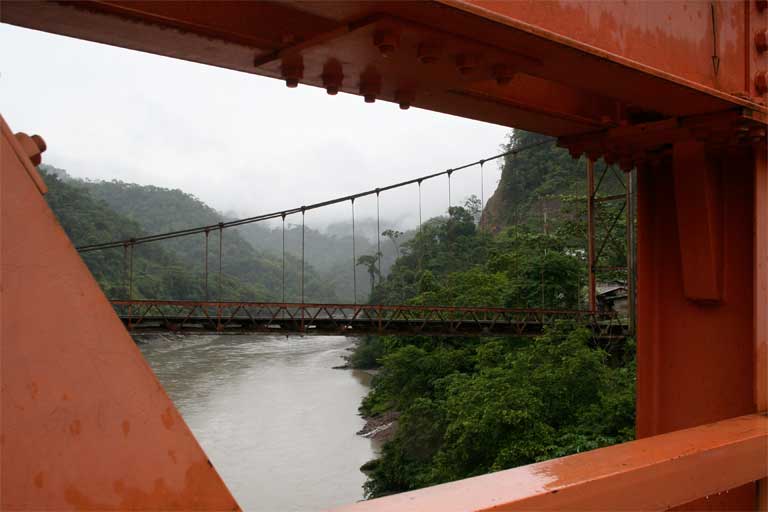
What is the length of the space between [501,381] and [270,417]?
12.3m

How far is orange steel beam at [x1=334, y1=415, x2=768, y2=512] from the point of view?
1.03m

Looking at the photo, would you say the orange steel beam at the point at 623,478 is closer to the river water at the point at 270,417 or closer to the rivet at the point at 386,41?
the rivet at the point at 386,41

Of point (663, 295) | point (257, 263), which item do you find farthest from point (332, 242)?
point (663, 295)

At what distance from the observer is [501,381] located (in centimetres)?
1253

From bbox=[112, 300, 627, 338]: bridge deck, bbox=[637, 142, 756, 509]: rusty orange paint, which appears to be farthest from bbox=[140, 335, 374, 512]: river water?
bbox=[637, 142, 756, 509]: rusty orange paint

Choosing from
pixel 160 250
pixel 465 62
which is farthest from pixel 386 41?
pixel 160 250

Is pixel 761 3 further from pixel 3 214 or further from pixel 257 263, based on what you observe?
pixel 257 263

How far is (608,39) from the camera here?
1627mm

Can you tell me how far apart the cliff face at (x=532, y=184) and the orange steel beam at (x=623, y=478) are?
29127mm

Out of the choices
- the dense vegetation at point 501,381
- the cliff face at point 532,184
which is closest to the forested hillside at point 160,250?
the dense vegetation at point 501,381

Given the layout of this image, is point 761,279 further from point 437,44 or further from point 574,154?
point 437,44

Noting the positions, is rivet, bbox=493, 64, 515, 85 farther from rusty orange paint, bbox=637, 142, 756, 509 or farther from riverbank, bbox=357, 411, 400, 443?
riverbank, bbox=357, 411, 400, 443

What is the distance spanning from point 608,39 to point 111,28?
3.80ft

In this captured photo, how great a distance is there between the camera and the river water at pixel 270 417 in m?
17.2
